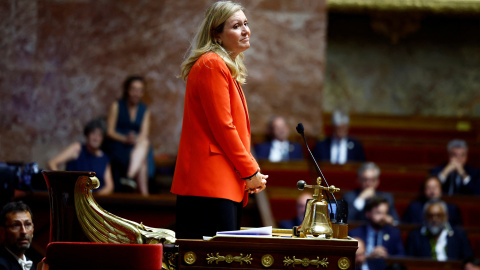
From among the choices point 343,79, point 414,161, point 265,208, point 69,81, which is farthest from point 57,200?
point 343,79

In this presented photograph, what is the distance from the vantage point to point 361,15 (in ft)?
28.9

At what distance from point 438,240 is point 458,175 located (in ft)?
3.10

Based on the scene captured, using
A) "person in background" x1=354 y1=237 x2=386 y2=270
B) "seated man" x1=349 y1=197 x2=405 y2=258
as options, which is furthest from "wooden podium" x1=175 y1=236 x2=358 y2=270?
"seated man" x1=349 y1=197 x2=405 y2=258

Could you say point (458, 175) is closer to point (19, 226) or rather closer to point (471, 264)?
point (471, 264)

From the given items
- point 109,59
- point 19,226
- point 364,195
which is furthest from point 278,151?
point 19,226

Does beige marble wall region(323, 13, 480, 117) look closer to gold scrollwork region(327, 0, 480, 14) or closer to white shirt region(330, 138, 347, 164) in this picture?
gold scrollwork region(327, 0, 480, 14)

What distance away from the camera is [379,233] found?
5.75 meters

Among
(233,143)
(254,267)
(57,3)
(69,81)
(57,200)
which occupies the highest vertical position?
(57,3)

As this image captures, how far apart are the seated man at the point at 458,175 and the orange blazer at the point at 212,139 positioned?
4.06m

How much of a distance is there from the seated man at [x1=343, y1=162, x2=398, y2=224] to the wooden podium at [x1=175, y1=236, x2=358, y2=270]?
3.34 metres

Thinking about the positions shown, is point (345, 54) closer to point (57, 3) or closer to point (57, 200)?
point (57, 3)

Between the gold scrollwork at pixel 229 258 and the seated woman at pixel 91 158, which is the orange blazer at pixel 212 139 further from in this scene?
the seated woman at pixel 91 158

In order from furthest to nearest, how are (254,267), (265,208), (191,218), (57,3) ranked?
1. (57,3)
2. (265,208)
3. (191,218)
4. (254,267)

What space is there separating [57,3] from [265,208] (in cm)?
297
